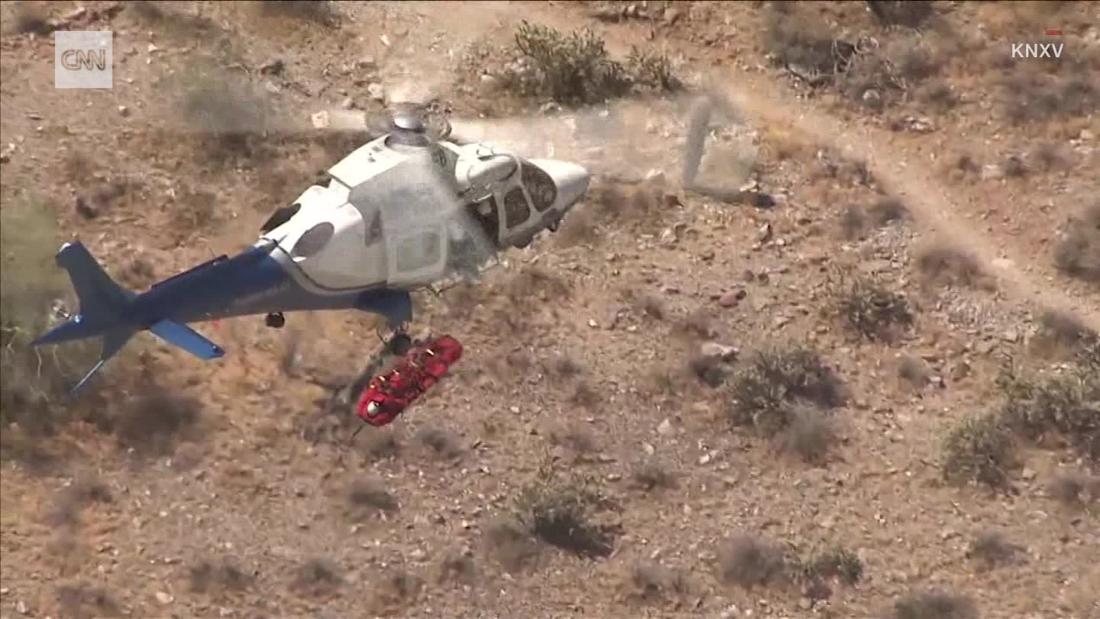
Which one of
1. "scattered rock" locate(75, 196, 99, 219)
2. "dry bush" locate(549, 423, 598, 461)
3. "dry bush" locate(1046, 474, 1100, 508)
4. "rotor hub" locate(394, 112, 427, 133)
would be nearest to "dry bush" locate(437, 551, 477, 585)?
"dry bush" locate(549, 423, 598, 461)

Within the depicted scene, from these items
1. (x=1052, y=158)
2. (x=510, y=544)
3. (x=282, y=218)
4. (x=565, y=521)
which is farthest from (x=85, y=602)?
(x=1052, y=158)

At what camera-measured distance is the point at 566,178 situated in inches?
439

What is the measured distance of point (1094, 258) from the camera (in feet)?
37.7

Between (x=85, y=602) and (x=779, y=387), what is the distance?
626 cm

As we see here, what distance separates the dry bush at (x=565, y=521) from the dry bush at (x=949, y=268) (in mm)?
3973

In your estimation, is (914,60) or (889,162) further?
(914,60)

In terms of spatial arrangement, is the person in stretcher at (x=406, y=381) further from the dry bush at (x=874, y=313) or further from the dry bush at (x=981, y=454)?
the dry bush at (x=981, y=454)

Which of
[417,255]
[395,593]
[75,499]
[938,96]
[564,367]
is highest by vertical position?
[938,96]

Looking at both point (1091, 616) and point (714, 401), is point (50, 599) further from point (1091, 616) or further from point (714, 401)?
point (1091, 616)

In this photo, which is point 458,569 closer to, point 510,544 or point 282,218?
point 510,544

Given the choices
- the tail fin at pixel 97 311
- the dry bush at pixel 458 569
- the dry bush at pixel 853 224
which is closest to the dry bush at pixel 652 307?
the dry bush at pixel 853 224

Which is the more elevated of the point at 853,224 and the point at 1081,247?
the point at 1081,247

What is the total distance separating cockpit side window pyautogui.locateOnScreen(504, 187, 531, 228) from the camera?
10.6m

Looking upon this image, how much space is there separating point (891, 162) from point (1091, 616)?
512cm
